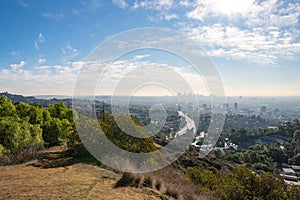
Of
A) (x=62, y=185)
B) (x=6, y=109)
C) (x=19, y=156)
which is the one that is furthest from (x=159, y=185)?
(x=6, y=109)

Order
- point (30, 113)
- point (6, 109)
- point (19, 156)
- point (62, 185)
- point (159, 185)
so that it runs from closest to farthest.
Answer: point (62, 185), point (159, 185), point (19, 156), point (6, 109), point (30, 113)

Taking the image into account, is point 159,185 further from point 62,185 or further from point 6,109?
point 6,109

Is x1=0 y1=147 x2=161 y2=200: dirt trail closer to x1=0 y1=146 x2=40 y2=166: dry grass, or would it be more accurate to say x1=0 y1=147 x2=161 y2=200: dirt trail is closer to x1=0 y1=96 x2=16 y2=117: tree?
x1=0 y1=146 x2=40 y2=166: dry grass

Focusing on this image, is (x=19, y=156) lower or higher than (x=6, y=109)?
lower

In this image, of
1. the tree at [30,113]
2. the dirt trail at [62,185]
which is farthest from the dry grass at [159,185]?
the tree at [30,113]

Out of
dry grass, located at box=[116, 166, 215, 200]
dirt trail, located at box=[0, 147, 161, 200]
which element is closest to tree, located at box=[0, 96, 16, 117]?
dirt trail, located at box=[0, 147, 161, 200]

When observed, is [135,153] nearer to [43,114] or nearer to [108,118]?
[108,118]

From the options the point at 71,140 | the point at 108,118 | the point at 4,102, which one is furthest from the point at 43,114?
Result: the point at 108,118

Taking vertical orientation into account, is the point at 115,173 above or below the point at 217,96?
below
